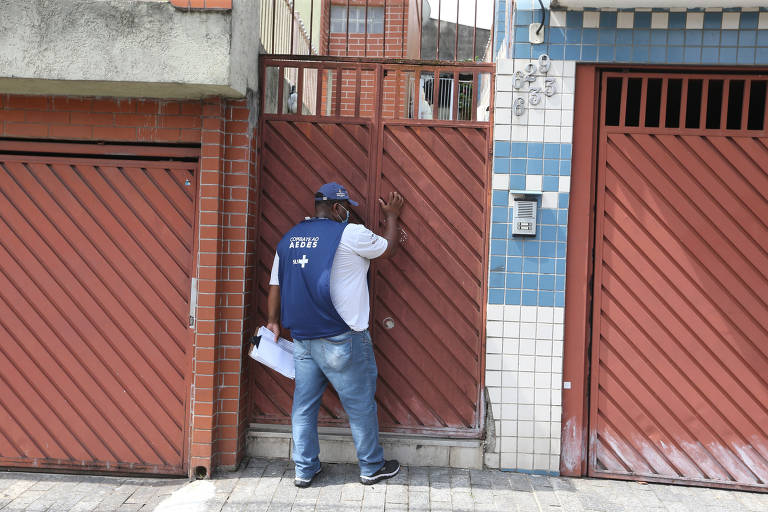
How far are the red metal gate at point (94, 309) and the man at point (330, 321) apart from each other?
87 cm

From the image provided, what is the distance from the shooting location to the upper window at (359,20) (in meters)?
10.2

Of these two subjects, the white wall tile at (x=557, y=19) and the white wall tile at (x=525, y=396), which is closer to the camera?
the white wall tile at (x=557, y=19)

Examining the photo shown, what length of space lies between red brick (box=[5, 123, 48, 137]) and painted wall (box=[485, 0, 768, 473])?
317 centimetres

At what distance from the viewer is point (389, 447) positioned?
16.2 feet

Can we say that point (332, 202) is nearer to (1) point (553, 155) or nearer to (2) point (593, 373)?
(1) point (553, 155)

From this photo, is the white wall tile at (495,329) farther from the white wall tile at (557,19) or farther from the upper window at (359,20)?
the upper window at (359,20)

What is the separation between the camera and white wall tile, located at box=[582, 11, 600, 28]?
4668mm

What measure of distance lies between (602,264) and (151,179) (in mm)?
3247

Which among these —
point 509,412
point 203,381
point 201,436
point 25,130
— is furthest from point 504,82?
point 25,130

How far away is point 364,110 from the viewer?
5059 millimetres

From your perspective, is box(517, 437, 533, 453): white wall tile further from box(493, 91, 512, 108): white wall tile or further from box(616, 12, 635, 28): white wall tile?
box(616, 12, 635, 28): white wall tile

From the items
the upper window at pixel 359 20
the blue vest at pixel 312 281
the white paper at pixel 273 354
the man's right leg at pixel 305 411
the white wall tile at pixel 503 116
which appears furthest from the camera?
the upper window at pixel 359 20

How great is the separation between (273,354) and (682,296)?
114 inches

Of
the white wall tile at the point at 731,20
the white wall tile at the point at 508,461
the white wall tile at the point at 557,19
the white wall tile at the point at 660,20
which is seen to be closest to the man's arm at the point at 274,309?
the white wall tile at the point at 508,461
